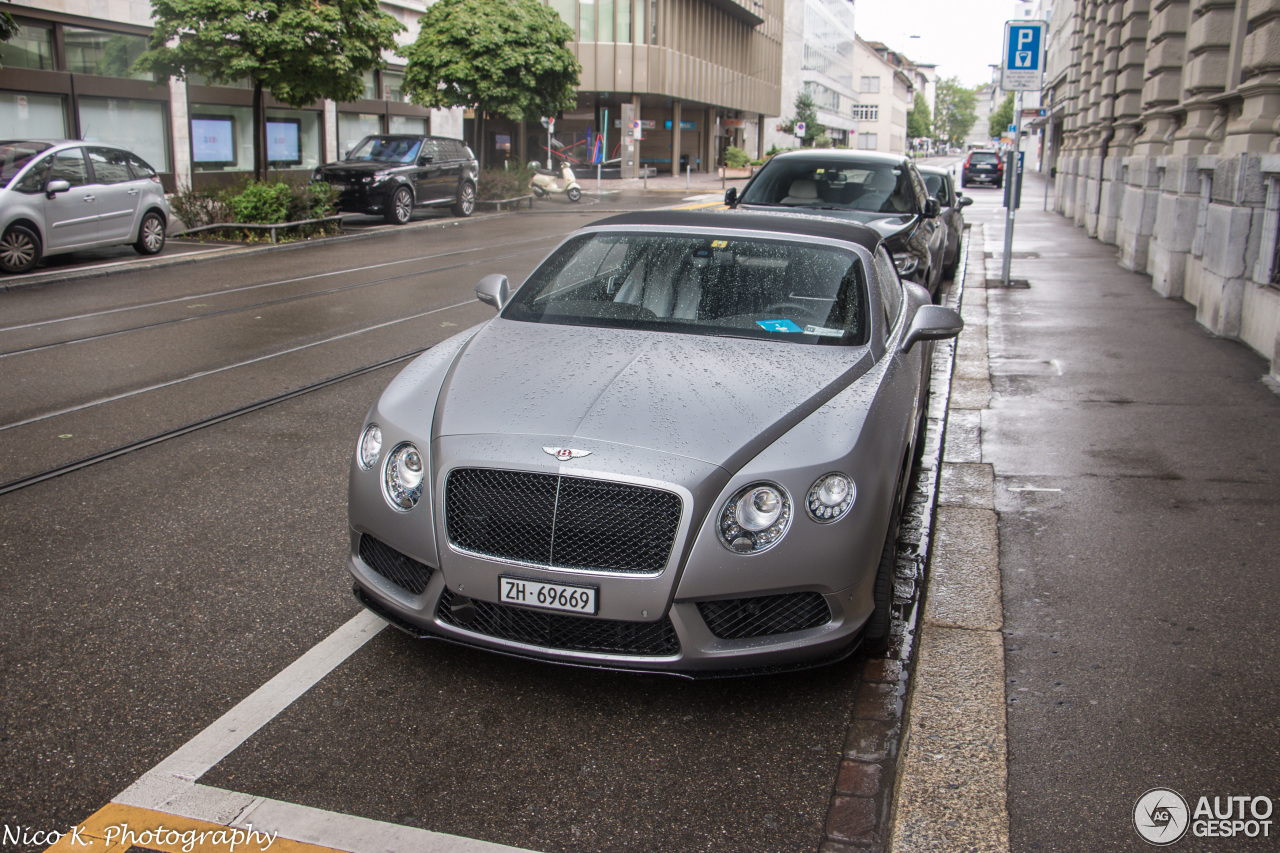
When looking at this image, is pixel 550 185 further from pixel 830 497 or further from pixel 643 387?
pixel 830 497

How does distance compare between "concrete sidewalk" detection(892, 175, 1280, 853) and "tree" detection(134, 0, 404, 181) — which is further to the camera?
"tree" detection(134, 0, 404, 181)

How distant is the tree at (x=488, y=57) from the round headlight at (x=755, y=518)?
31.2 metres

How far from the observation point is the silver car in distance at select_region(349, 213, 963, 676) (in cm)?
327

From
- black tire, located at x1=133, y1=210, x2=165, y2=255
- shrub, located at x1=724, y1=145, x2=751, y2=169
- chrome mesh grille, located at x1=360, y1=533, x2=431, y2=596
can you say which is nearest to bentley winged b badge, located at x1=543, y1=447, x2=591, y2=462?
chrome mesh grille, located at x1=360, y1=533, x2=431, y2=596

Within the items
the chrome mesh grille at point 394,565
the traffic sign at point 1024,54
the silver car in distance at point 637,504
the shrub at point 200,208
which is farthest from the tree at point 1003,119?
the chrome mesh grille at point 394,565

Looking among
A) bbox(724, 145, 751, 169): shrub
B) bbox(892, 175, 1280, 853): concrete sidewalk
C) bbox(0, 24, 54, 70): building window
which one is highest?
bbox(0, 24, 54, 70): building window

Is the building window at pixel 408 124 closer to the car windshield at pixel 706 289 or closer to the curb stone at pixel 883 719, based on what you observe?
the car windshield at pixel 706 289

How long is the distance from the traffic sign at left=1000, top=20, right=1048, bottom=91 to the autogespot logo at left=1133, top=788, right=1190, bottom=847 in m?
12.6

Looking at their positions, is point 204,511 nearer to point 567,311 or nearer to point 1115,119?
point 567,311

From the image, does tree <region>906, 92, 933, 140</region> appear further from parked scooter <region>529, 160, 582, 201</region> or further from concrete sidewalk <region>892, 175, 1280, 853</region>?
concrete sidewalk <region>892, 175, 1280, 853</region>

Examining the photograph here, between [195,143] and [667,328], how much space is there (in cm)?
2728

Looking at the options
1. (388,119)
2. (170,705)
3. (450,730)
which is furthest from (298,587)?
(388,119)

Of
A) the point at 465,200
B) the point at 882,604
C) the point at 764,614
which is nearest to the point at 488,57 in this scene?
the point at 465,200

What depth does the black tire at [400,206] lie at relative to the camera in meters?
24.0
